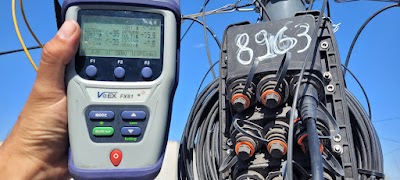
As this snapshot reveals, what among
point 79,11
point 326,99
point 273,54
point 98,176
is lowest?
point 98,176

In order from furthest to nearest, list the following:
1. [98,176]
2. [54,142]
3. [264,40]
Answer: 1. [264,40]
2. [54,142]
3. [98,176]

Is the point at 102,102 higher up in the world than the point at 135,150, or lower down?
higher up

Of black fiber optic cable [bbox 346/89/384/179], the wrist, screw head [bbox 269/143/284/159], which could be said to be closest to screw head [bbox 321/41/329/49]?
black fiber optic cable [bbox 346/89/384/179]

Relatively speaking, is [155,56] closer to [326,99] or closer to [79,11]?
[79,11]

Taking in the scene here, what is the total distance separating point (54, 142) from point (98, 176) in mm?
185

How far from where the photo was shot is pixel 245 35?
4.11 ft

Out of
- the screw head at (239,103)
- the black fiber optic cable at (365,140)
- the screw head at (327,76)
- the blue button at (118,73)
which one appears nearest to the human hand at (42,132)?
the blue button at (118,73)

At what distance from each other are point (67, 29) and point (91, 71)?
0.11 meters

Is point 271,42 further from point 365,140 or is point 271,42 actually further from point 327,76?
point 365,140

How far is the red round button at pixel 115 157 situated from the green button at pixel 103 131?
4cm

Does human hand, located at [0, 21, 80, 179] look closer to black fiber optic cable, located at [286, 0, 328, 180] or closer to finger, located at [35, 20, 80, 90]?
finger, located at [35, 20, 80, 90]

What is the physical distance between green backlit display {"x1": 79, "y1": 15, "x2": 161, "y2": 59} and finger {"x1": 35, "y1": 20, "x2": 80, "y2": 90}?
0.14 feet

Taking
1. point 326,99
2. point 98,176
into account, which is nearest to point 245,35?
point 326,99

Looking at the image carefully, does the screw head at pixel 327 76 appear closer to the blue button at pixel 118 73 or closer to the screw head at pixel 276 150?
the screw head at pixel 276 150
